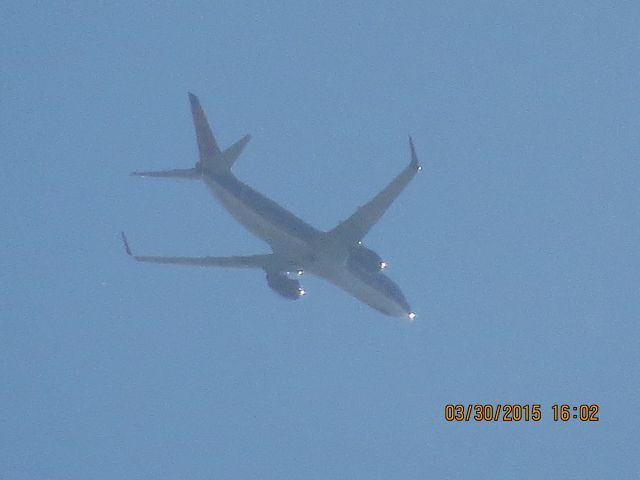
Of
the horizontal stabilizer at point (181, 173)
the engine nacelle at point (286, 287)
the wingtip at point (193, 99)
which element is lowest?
the engine nacelle at point (286, 287)

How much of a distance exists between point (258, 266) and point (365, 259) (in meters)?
10.4

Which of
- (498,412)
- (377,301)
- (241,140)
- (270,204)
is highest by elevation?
(241,140)

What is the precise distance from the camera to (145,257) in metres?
70.4

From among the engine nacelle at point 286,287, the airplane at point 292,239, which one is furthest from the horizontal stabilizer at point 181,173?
the engine nacelle at point 286,287

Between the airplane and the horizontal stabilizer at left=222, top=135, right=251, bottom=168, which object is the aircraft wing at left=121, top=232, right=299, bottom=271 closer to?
the airplane

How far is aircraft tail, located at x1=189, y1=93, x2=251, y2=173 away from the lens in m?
70.0

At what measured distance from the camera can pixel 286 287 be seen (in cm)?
6644

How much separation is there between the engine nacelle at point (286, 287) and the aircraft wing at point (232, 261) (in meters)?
0.79

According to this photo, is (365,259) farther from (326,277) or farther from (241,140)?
(241,140)

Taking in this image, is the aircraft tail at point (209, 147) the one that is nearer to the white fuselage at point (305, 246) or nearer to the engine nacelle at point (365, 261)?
the white fuselage at point (305, 246)

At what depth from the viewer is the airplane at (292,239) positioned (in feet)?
204

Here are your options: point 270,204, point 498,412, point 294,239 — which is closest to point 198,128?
point 270,204

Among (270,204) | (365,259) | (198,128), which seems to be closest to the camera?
(365,259)

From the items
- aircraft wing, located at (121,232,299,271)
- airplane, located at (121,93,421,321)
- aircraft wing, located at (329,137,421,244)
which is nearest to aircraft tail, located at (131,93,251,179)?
airplane, located at (121,93,421,321)
